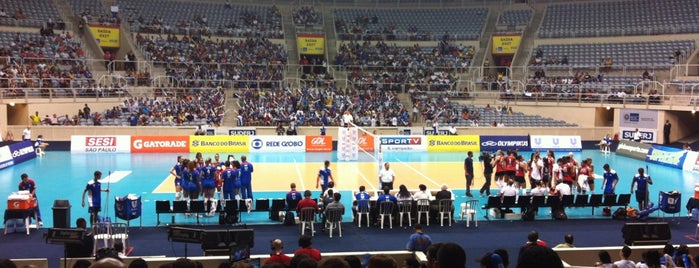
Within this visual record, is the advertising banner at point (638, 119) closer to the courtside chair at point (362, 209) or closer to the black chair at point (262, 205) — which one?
the courtside chair at point (362, 209)

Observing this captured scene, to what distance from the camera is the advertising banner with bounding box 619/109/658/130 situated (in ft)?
122

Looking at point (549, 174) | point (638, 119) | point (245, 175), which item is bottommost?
point (549, 174)

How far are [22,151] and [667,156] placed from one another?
31387mm

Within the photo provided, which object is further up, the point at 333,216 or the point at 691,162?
the point at 691,162

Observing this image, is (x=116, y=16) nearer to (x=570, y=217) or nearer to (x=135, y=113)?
(x=135, y=113)

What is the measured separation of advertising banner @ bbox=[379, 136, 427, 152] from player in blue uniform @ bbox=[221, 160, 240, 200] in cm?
1735

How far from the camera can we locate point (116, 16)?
48312mm

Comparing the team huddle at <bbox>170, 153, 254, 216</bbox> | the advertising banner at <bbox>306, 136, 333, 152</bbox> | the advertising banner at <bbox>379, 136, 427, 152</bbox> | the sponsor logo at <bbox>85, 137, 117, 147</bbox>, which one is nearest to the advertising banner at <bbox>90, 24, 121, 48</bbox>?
the sponsor logo at <bbox>85, 137, 117, 147</bbox>

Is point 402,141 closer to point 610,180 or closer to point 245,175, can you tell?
point 610,180

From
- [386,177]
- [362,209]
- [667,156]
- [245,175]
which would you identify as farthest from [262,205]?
[667,156]

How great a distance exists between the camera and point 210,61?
155 feet

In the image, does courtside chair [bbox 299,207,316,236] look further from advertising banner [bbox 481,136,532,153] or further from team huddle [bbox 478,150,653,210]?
advertising banner [bbox 481,136,532,153]

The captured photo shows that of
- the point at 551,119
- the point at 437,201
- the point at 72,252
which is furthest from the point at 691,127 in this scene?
the point at 72,252

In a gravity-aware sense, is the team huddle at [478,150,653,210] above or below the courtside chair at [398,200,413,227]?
above
